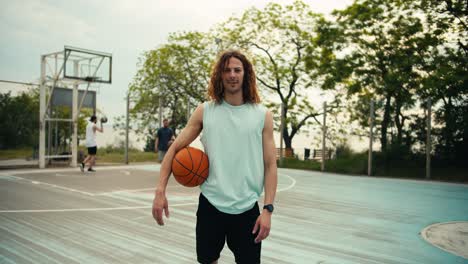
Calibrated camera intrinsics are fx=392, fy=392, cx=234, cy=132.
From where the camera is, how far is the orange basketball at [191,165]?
238 centimetres

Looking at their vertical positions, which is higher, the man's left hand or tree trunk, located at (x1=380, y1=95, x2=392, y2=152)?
tree trunk, located at (x1=380, y1=95, x2=392, y2=152)

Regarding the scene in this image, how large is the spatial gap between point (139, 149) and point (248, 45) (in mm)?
9261

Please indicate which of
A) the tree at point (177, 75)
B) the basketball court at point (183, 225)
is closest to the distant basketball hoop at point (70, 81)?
the basketball court at point (183, 225)

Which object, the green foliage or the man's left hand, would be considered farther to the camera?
the green foliage

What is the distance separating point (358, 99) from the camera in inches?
610

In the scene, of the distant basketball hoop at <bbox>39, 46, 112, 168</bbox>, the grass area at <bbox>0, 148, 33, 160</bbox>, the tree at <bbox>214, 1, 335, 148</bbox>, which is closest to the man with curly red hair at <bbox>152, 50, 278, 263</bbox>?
the distant basketball hoop at <bbox>39, 46, 112, 168</bbox>

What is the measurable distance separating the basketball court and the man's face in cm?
225

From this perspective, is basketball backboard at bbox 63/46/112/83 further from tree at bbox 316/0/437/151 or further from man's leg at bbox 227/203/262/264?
man's leg at bbox 227/203/262/264

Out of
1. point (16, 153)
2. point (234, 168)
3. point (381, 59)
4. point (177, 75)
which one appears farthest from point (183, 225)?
point (177, 75)

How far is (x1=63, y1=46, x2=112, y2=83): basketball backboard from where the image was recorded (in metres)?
13.9

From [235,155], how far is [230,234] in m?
0.48

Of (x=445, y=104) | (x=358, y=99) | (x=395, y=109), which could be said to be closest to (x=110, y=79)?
(x=358, y=99)

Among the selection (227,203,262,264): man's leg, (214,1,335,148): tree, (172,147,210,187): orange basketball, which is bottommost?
(227,203,262,264): man's leg

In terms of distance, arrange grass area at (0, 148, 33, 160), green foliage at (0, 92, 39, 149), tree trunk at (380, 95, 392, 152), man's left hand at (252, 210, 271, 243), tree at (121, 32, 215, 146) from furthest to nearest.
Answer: tree at (121, 32, 215, 146) < tree trunk at (380, 95, 392, 152) < grass area at (0, 148, 33, 160) < green foliage at (0, 92, 39, 149) < man's left hand at (252, 210, 271, 243)
